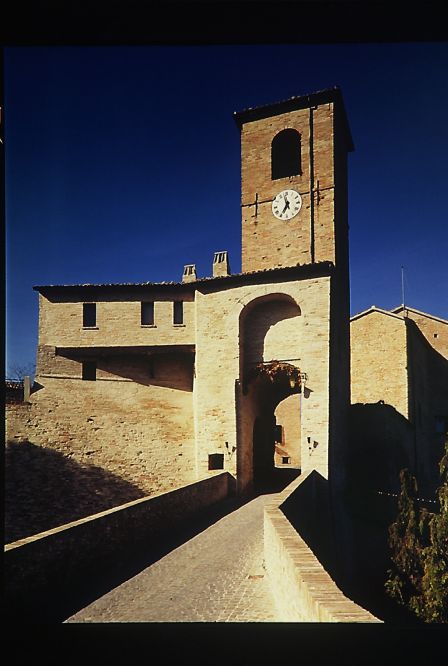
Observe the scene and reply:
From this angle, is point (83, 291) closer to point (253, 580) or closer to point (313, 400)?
point (313, 400)

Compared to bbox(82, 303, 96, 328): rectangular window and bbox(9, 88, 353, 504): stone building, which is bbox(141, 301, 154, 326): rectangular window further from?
bbox(82, 303, 96, 328): rectangular window

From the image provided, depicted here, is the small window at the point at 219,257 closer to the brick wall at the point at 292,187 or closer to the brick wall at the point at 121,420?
the brick wall at the point at 292,187

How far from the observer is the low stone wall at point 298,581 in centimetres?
321

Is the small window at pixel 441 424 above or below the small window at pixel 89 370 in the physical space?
below

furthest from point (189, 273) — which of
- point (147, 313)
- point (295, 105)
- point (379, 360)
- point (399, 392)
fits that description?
point (399, 392)

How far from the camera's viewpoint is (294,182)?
1686 cm

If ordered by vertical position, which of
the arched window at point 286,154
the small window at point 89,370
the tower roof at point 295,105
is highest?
the tower roof at point 295,105

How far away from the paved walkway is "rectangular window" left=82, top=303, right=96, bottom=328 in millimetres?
10723

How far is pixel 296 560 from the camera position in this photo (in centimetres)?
472

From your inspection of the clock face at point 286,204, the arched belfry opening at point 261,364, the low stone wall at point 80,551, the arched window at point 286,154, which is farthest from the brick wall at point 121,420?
the arched window at point 286,154

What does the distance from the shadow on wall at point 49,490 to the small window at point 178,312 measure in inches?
223

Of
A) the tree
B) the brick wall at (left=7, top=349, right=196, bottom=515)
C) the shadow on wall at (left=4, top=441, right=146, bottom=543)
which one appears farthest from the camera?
the brick wall at (left=7, top=349, right=196, bottom=515)

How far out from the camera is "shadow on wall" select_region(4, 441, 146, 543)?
12.6m

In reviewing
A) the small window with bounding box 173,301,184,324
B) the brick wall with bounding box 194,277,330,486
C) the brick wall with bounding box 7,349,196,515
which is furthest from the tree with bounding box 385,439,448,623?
the small window with bounding box 173,301,184,324
